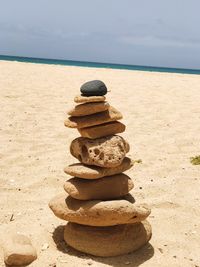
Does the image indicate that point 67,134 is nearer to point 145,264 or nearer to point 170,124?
point 170,124

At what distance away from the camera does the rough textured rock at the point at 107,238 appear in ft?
14.3

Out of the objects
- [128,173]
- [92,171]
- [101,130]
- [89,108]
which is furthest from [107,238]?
[128,173]

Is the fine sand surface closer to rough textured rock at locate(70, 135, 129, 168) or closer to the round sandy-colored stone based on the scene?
the round sandy-colored stone

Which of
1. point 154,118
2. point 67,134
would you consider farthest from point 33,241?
point 154,118

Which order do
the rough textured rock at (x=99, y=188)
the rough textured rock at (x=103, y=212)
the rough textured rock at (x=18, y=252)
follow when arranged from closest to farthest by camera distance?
the rough textured rock at (x=18, y=252), the rough textured rock at (x=103, y=212), the rough textured rock at (x=99, y=188)

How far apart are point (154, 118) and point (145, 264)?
765 centimetres

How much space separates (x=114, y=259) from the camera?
4301 millimetres

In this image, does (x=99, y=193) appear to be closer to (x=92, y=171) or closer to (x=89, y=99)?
(x=92, y=171)

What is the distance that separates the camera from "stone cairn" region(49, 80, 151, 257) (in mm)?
4320

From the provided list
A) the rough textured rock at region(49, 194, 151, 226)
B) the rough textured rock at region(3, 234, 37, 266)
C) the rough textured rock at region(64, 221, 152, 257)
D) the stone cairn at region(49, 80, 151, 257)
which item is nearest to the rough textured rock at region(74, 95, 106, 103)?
the stone cairn at region(49, 80, 151, 257)

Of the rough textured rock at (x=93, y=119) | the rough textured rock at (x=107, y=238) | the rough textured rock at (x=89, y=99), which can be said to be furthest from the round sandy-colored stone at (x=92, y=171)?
the rough textured rock at (x=89, y=99)

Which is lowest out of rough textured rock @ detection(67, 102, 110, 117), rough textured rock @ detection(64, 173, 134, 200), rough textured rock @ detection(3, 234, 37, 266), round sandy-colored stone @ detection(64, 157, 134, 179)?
rough textured rock @ detection(3, 234, 37, 266)

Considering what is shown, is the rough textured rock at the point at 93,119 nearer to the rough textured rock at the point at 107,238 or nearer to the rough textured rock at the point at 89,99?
the rough textured rock at the point at 89,99

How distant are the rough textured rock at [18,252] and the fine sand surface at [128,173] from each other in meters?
0.09
